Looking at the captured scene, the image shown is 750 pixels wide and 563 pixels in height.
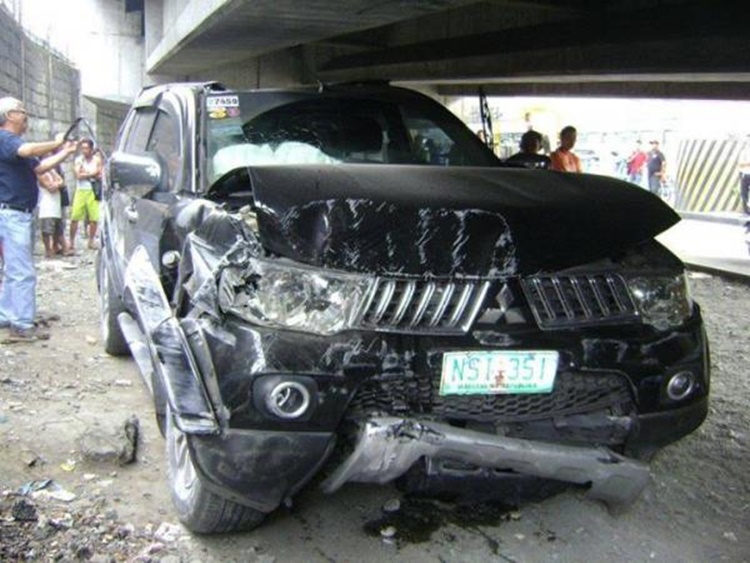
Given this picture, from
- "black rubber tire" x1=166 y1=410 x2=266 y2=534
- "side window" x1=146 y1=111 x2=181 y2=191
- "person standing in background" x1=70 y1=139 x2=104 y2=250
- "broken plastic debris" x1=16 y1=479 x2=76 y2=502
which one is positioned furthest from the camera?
"person standing in background" x1=70 y1=139 x2=104 y2=250

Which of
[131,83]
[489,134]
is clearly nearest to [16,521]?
[489,134]

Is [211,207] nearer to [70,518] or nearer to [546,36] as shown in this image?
[70,518]

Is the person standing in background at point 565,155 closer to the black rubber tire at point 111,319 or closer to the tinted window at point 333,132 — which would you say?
the tinted window at point 333,132

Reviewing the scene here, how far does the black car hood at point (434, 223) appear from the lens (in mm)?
2803

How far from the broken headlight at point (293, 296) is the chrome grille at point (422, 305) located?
0.06m

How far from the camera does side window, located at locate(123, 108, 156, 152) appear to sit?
202 inches

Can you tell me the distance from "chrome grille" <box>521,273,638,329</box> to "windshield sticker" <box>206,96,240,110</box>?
2010mm

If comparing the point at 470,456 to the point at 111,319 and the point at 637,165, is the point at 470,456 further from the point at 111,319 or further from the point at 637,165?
the point at 637,165

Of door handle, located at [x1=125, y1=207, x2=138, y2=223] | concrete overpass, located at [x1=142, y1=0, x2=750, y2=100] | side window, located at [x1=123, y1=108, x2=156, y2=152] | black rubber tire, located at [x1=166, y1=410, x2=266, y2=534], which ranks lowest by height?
black rubber tire, located at [x1=166, y1=410, x2=266, y2=534]

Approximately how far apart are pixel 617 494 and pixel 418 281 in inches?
46.7

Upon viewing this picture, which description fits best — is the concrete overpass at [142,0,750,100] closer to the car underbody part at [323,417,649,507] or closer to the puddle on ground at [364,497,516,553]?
the puddle on ground at [364,497,516,553]

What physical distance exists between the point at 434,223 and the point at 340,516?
4.67ft

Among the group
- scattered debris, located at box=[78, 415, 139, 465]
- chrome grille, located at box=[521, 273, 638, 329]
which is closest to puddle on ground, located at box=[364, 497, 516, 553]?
chrome grille, located at box=[521, 273, 638, 329]

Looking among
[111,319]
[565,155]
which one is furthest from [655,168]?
[111,319]
